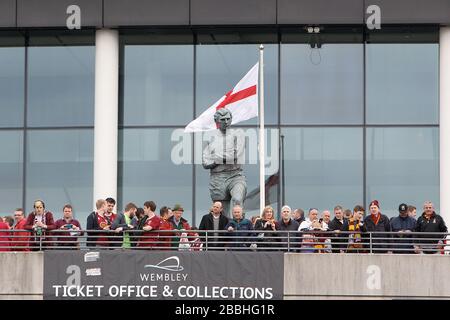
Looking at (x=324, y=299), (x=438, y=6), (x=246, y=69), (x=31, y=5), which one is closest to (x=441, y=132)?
(x=438, y=6)

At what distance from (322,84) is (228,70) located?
2.19 m

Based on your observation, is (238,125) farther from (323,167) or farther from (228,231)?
(228,231)

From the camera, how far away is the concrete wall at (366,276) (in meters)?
24.5

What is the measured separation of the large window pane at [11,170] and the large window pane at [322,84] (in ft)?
20.2

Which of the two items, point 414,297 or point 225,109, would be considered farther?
point 225,109

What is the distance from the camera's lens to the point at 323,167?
30.2 m

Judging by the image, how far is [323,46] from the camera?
30.6 meters

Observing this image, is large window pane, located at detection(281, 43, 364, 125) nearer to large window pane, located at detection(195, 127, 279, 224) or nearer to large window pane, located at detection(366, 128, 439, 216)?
large window pane, located at detection(195, 127, 279, 224)

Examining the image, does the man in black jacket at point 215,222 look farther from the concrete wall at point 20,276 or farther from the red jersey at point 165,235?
the concrete wall at point 20,276

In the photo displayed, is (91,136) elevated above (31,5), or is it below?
below

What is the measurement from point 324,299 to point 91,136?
28.3 ft

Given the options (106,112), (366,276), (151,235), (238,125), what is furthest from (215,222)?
(106,112)

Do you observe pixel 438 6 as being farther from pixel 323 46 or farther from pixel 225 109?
pixel 225 109
